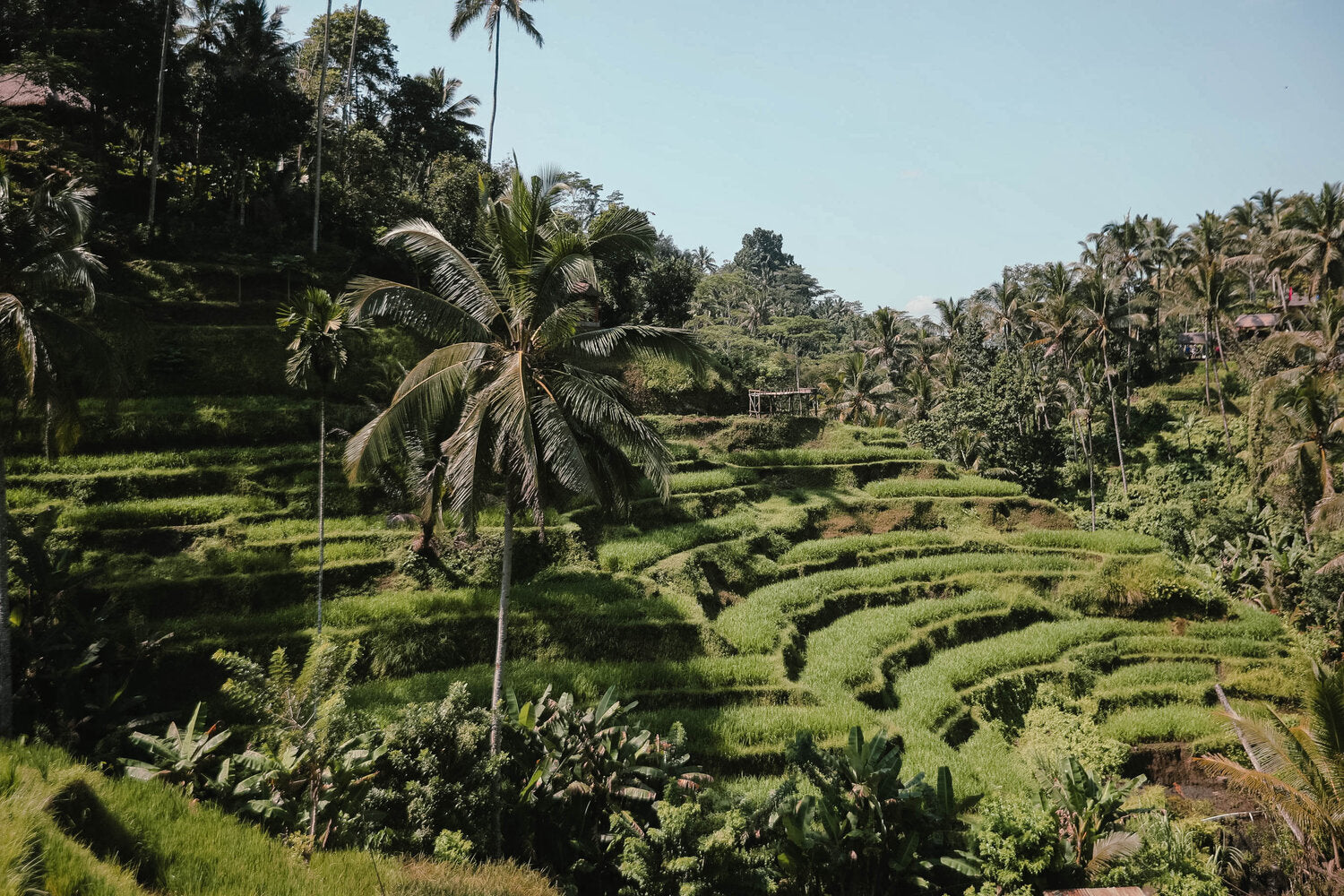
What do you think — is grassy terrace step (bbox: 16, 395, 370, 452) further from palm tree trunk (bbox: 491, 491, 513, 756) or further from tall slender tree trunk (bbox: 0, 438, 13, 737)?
palm tree trunk (bbox: 491, 491, 513, 756)

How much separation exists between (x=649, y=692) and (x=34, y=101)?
1007 inches

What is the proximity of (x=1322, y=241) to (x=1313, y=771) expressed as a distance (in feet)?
97.2

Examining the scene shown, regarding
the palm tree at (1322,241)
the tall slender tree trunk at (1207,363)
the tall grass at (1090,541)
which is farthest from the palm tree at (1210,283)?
the tall grass at (1090,541)

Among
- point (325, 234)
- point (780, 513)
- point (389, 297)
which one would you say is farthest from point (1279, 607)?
point (325, 234)

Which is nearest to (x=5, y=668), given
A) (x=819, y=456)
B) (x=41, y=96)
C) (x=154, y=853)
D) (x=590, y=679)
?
(x=154, y=853)

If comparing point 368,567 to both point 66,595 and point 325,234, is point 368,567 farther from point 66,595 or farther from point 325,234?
point 325,234

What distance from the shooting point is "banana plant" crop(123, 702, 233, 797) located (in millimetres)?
7422

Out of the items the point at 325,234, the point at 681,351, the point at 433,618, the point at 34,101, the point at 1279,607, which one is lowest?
the point at 1279,607

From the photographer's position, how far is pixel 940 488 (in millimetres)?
22703

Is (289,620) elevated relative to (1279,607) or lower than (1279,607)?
elevated

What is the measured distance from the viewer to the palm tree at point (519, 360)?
8.39 meters

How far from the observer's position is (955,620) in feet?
53.5

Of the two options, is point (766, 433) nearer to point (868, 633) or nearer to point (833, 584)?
point (833, 584)

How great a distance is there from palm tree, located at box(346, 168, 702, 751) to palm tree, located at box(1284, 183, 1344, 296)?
3318 centimetres
